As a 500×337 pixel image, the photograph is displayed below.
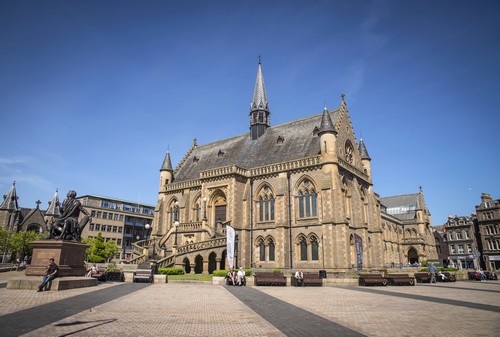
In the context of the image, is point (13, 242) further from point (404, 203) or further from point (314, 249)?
point (404, 203)

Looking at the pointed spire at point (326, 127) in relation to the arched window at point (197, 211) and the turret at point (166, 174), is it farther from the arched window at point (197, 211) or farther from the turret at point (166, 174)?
the turret at point (166, 174)

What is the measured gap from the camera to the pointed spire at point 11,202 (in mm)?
64125

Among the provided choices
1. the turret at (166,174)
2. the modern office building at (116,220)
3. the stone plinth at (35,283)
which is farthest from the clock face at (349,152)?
the modern office building at (116,220)

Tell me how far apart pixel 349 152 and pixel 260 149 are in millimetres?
11270

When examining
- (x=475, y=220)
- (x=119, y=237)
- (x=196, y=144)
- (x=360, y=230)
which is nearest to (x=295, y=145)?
(x=360, y=230)

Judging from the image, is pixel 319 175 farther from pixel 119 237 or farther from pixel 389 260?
pixel 119 237

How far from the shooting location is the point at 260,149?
45156 mm

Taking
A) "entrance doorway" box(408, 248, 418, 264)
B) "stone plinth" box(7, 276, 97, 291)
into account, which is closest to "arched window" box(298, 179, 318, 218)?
"stone plinth" box(7, 276, 97, 291)

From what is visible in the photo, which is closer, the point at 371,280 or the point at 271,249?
the point at 371,280

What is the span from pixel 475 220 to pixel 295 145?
60.9 m

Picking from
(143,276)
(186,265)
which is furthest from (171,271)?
(186,265)

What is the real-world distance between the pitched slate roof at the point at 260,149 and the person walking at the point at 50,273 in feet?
90.7

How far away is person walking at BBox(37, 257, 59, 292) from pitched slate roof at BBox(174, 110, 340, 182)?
27.6m

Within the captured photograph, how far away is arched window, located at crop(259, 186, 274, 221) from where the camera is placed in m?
38.8
